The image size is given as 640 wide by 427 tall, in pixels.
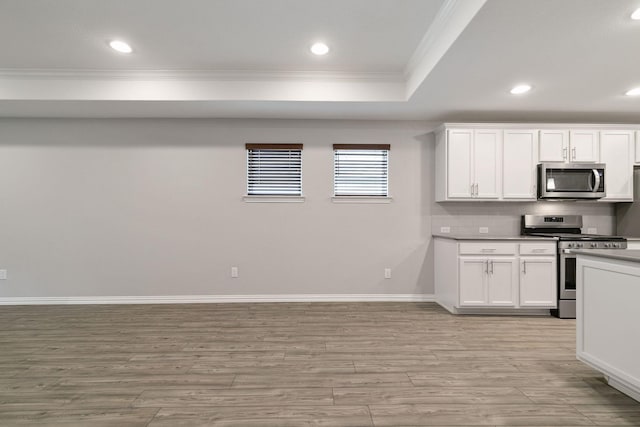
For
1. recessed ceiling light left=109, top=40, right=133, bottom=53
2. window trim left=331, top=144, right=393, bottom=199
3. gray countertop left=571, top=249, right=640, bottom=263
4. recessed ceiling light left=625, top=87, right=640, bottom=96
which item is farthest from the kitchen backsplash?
recessed ceiling light left=109, top=40, right=133, bottom=53

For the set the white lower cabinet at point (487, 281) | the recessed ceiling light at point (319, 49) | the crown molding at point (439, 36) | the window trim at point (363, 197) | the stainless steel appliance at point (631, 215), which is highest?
the recessed ceiling light at point (319, 49)

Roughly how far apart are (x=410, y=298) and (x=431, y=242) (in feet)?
2.67

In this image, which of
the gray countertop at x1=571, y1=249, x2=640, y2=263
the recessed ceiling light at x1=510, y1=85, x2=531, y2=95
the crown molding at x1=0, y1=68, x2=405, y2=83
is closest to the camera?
the gray countertop at x1=571, y1=249, x2=640, y2=263

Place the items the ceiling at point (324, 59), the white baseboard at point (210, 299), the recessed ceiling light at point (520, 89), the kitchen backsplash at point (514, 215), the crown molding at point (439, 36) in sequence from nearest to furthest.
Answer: the crown molding at point (439, 36) → the ceiling at point (324, 59) → the recessed ceiling light at point (520, 89) → the white baseboard at point (210, 299) → the kitchen backsplash at point (514, 215)

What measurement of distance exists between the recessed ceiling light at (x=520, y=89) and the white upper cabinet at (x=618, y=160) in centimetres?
151

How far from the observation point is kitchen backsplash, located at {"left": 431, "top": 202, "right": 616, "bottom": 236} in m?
4.42

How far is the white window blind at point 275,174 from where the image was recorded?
4.45m

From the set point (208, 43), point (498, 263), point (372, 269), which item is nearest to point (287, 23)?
point (208, 43)

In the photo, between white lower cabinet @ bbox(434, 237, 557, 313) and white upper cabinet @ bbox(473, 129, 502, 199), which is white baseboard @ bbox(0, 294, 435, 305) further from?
white upper cabinet @ bbox(473, 129, 502, 199)

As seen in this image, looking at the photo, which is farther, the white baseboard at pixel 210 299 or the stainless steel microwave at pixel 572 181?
the white baseboard at pixel 210 299

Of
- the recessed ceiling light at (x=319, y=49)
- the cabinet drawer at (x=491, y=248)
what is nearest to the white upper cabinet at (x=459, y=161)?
the cabinet drawer at (x=491, y=248)

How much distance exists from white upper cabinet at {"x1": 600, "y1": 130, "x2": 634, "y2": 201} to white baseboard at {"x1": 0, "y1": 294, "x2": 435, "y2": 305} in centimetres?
265

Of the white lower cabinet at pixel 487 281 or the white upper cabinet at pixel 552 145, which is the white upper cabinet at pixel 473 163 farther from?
the white lower cabinet at pixel 487 281

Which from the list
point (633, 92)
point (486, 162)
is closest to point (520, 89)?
point (486, 162)
